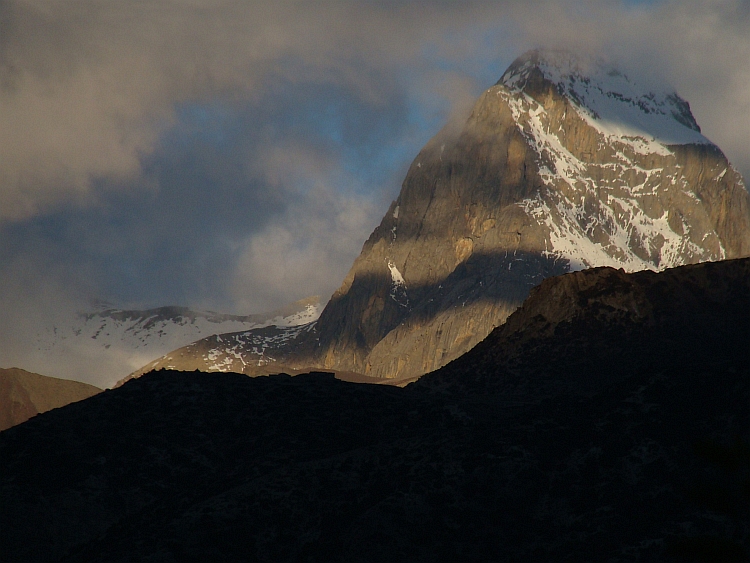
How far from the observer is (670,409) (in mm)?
127312

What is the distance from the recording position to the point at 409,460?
122 m

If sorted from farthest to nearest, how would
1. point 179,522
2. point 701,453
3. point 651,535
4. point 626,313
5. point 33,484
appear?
point 626,313 < point 33,484 < point 179,522 < point 651,535 < point 701,453

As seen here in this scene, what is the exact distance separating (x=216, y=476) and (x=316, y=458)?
10651 mm

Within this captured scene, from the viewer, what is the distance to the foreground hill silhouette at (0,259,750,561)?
110m

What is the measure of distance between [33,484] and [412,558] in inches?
1751

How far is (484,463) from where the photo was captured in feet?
396

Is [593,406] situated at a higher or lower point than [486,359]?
lower

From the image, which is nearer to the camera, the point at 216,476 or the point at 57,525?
the point at 57,525

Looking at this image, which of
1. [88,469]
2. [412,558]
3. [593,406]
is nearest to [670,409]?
[593,406]

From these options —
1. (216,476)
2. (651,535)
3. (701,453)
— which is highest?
(216,476)

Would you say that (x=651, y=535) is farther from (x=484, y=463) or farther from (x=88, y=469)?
(x=88, y=469)

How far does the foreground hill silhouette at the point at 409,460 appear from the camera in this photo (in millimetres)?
109812

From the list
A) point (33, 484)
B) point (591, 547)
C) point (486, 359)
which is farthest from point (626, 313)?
point (33, 484)

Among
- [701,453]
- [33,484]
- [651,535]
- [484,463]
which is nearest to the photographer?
[701,453]
